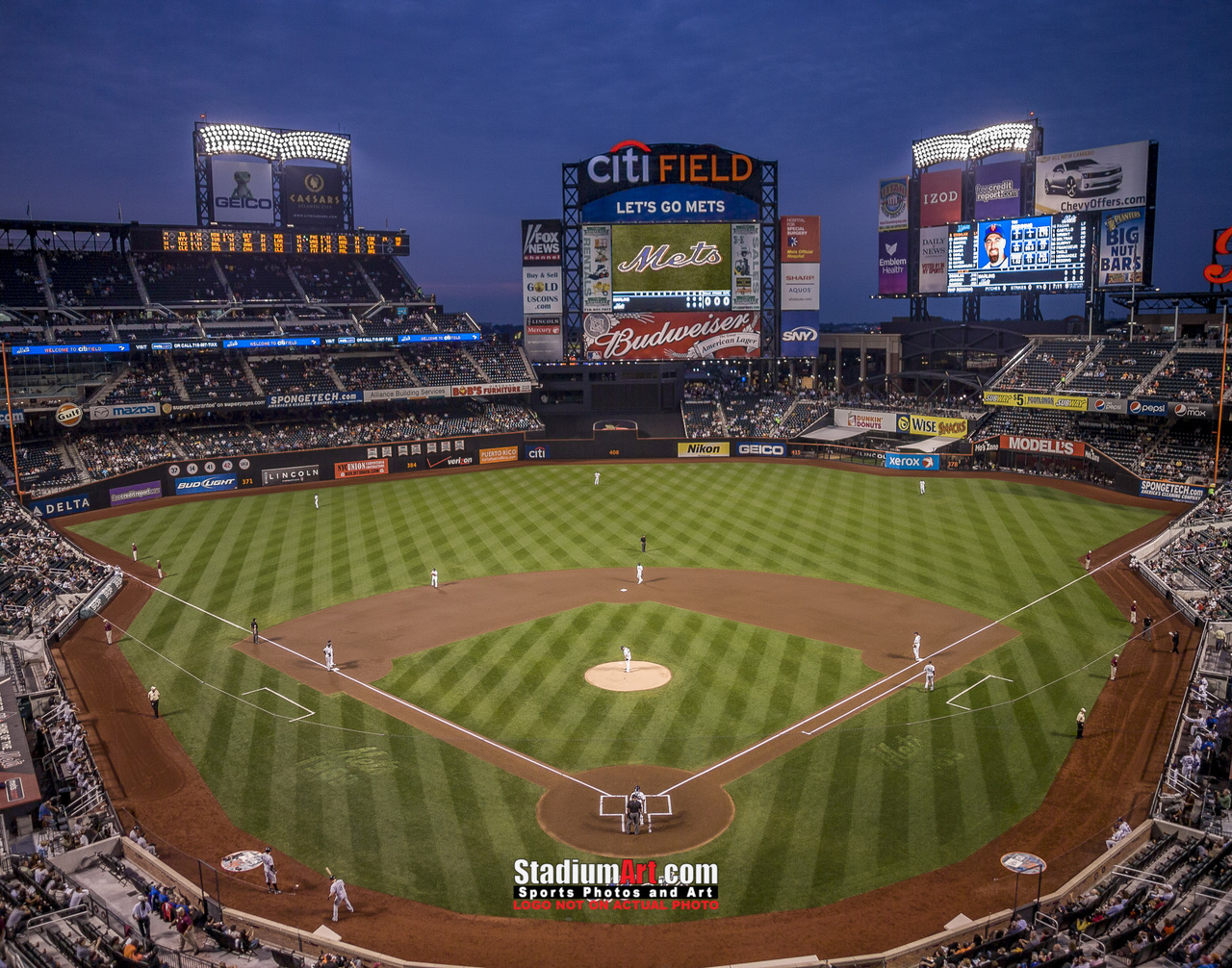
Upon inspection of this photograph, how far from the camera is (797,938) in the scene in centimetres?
1542

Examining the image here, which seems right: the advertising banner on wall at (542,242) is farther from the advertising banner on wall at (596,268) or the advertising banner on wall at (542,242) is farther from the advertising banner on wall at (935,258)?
the advertising banner on wall at (935,258)

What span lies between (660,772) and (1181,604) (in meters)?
20.3

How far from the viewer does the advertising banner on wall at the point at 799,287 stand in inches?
2537

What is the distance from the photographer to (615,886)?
17062mm

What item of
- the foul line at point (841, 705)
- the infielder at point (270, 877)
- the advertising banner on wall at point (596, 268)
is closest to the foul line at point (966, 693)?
the foul line at point (841, 705)

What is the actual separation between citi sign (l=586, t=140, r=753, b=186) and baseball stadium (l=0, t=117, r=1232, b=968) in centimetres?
23

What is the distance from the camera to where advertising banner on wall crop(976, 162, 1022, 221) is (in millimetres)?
62562

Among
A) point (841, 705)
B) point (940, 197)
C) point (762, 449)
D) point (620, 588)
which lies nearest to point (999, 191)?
point (940, 197)

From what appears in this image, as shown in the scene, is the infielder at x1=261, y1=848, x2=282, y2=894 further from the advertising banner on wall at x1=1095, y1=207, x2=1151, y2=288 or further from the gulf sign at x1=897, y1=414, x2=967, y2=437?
the advertising banner on wall at x1=1095, y1=207, x2=1151, y2=288

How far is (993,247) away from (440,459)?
39433mm

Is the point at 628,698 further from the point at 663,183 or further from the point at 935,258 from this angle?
the point at 935,258

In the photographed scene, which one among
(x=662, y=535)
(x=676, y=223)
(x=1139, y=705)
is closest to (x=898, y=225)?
(x=676, y=223)

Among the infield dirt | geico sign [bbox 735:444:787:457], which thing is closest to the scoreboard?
geico sign [bbox 735:444:787:457]

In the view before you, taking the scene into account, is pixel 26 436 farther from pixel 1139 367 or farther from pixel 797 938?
pixel 1139 367
